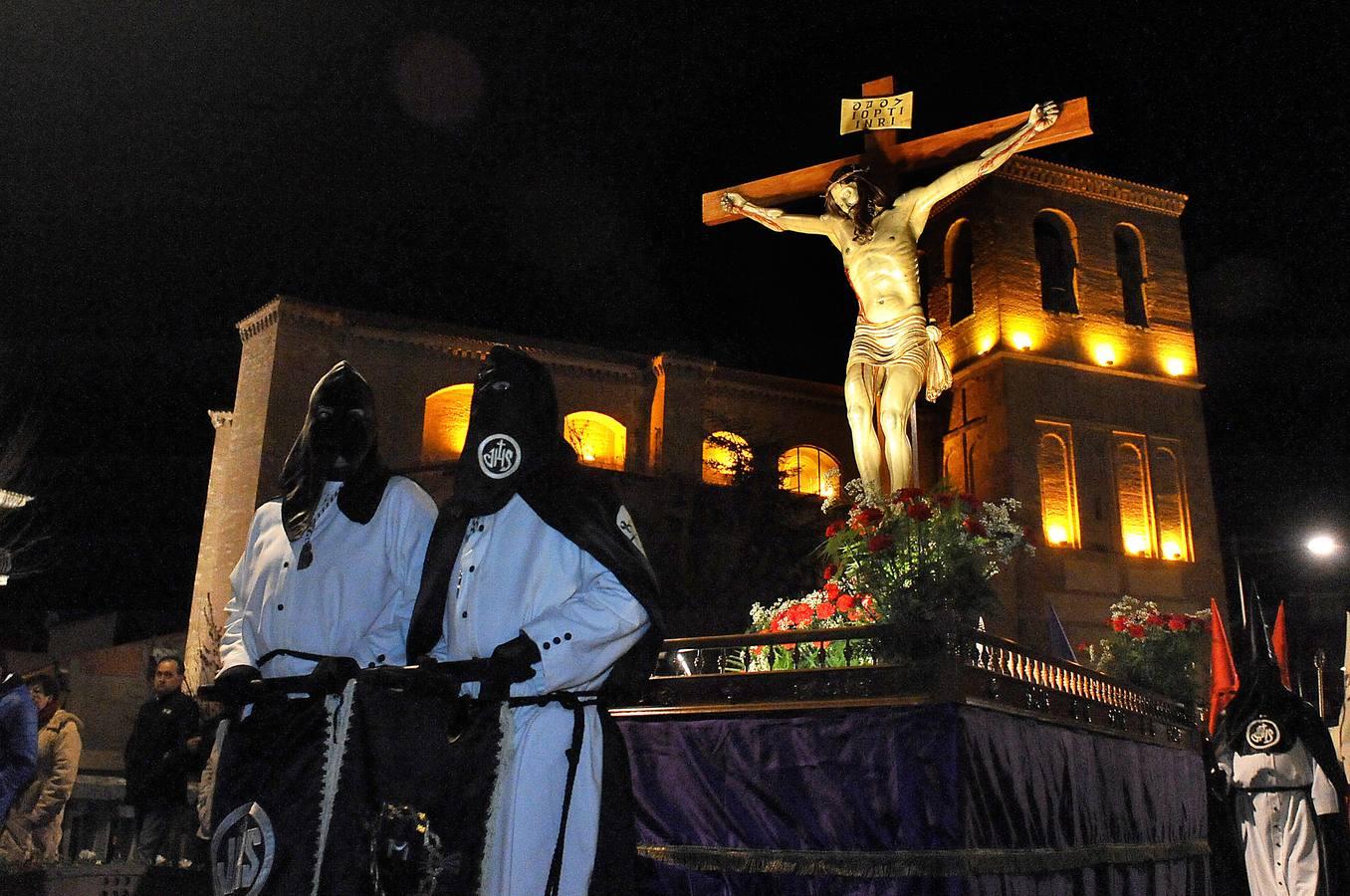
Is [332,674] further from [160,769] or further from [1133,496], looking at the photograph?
[1133,496]

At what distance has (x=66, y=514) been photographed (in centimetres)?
2873

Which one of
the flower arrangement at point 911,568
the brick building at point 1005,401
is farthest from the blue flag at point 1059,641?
the brick building at point 1005,401

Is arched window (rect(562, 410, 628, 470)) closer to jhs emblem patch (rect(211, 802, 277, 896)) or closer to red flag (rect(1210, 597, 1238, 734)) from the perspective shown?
red flag (rect(1210, 597, 1238, 734))

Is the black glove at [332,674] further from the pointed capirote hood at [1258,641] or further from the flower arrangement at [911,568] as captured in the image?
the pointed capirote hood at [1258,641]

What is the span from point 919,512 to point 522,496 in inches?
133

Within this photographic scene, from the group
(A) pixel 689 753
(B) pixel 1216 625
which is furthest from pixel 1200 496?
(A) pixel 689 753

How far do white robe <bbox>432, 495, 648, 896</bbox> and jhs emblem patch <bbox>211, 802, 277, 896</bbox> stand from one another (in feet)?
2.03

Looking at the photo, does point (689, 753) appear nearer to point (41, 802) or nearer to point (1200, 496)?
point (41, 802)

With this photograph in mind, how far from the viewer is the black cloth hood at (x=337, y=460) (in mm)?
3682

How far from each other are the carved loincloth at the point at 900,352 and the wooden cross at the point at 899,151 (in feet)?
5.42

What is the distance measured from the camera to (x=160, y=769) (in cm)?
766

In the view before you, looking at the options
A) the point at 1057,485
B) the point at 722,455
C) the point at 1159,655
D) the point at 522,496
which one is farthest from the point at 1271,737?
the point at 722,455

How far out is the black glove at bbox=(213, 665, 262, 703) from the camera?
3.25 meters

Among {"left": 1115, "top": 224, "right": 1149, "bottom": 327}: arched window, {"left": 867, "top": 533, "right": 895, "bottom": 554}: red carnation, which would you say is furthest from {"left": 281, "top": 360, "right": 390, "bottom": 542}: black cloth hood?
{"left": 1115, "top": 224, "right": 1149, "bottom": 327}: arched window
